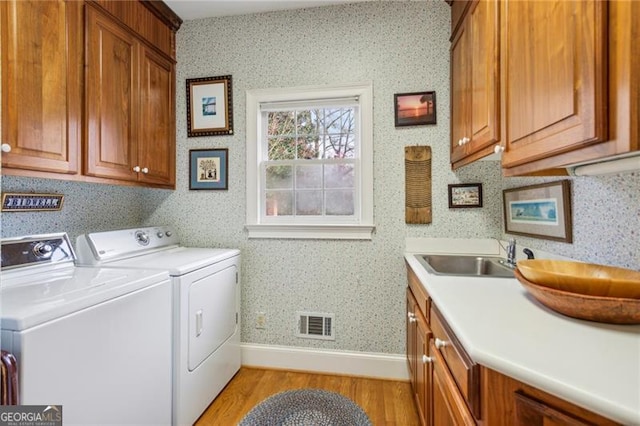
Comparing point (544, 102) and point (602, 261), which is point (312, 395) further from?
point (544, 102)

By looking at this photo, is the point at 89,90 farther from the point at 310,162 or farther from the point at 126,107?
the point at 310,162

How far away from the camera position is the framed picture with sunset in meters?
2.06

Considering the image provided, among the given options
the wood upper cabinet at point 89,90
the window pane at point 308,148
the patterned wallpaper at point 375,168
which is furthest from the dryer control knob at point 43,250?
the window pane at point 308,148

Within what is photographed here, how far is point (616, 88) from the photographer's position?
717 millimetres

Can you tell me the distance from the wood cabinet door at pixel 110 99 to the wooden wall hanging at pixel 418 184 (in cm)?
190

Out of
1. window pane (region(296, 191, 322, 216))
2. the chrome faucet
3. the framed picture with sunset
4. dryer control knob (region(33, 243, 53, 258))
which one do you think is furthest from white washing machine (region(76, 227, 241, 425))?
the chrome faucet

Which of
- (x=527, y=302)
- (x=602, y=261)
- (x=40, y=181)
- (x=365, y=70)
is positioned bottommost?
(x=527, y=302)

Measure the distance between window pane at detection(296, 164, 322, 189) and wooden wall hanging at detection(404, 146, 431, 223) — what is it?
672 millimetres

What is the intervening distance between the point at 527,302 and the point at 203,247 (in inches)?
84.4

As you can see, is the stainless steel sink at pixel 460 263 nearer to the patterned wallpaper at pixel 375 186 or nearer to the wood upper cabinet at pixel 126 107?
the patterned wallpaper at pixel 375 186

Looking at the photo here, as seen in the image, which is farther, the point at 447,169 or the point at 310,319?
the point at 310,319

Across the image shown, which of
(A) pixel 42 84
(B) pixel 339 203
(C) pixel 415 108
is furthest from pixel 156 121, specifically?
(C) pixel 415 108

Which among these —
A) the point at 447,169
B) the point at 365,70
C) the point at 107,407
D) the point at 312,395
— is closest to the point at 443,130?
the point at 447,169

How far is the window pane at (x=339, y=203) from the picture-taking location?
2.25m
